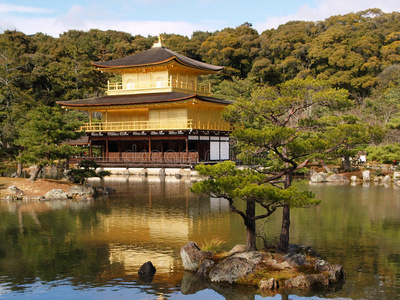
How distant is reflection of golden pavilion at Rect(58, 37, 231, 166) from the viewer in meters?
37.3

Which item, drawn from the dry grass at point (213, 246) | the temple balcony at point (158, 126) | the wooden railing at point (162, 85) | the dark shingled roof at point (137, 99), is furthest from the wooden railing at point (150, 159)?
the dry grass at point (213, 246)

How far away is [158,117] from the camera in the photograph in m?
39.2

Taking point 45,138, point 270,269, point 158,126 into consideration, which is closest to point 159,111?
point 158,126

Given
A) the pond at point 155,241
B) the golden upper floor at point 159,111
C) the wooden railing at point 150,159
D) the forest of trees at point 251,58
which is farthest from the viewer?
the forest of trees at point 251,58

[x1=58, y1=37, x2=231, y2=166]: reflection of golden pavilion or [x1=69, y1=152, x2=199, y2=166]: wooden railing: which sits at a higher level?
[x1=58, y1=37, x2=231, y2=166]: reflection of golden pavilion

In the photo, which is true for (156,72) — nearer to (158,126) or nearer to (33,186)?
(158,126)

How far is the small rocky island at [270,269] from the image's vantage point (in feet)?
32.1

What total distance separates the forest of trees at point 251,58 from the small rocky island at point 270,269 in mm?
35263

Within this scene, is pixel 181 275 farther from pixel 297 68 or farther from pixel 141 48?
pixel 141 48

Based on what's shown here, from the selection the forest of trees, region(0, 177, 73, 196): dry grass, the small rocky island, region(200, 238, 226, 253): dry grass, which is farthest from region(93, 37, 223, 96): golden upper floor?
the small rocky island

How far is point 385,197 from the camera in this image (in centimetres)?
2250

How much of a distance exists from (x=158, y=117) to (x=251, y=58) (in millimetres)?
38478

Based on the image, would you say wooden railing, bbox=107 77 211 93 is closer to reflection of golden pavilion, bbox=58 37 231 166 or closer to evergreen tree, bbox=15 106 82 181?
reflection of golden pavilion, bbox=58 37 231 166

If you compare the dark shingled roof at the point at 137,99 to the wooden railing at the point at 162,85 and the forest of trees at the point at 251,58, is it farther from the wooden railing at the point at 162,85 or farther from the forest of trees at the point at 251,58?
the forest of trees at the point at 251,58
